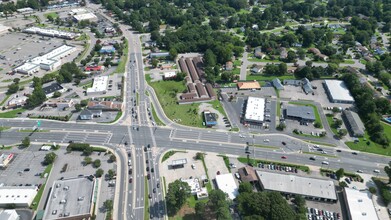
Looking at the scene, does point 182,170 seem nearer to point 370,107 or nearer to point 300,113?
point 300,113

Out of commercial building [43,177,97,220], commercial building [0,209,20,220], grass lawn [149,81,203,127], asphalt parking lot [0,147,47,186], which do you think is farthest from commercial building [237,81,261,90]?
commercial building [0,209,20,220]

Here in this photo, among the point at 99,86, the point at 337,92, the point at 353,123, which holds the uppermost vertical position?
the point at 99,86

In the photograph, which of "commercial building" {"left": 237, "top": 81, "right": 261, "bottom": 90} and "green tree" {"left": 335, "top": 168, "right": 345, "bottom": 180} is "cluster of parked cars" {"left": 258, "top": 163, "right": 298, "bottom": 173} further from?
"commercial building" {"left": 237, "top": 81, "right": 261, "bottom": 90}

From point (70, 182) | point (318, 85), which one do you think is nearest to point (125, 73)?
point (70, 182)

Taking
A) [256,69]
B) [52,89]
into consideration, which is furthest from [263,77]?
[52,89]

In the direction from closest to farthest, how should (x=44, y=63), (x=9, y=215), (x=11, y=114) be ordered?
(x=9, y=215) → (x=11, y=114) → (x=44, y=63)

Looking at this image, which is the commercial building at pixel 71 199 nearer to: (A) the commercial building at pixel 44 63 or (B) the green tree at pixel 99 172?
(B) the green tree at pixel 99 172
